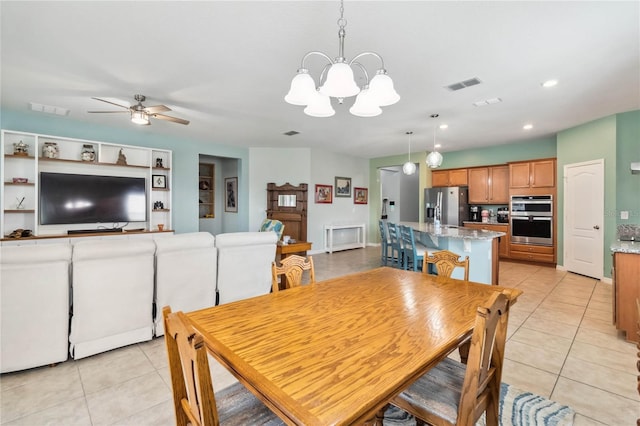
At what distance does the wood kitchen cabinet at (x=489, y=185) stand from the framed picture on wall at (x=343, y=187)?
3.13 meters

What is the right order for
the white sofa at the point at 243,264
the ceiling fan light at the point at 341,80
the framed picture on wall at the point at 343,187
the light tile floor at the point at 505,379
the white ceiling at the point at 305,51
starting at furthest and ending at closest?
the framed picture on wall at the point at 343,187 < the white sofa at the point at 243,264 < the white ceiling at the point at 305,51 < the light tile floor at the point at 505,379 < the ceiling fan light at the point at 341,80

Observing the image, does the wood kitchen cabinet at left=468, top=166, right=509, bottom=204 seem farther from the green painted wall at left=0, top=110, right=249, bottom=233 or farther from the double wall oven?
the green painted wall at left=0, top=110, right=249, bottom=233

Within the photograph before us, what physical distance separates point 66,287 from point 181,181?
4289 mm

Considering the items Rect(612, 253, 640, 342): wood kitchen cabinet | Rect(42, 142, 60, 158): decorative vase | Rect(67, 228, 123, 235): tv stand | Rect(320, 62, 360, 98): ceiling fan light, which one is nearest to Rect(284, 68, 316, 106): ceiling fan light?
Rect(320, 62, 360, 98): ceiling fan light

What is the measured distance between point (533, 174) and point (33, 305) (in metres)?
7.81

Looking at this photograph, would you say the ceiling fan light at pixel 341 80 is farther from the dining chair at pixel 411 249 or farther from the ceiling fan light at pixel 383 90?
the dining chair at pixel 411 249

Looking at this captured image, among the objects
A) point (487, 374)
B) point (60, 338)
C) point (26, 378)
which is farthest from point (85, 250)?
point (487, 374)

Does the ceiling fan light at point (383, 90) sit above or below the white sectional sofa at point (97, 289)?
above

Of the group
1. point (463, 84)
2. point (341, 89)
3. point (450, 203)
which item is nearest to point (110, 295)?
point (341, 89)

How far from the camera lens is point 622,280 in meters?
2.67

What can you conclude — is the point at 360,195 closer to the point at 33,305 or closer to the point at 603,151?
the point at 603,151

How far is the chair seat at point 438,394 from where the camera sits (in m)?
1.13

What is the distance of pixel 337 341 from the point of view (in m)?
1.11

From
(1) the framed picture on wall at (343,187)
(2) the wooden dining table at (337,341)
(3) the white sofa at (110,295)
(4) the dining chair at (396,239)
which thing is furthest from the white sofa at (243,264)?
(1) the framed picture on wall at (343,187)
